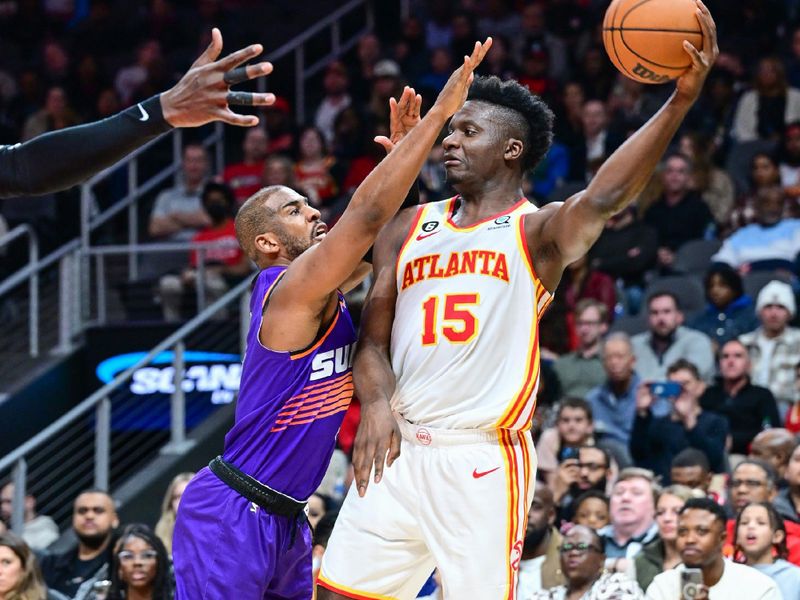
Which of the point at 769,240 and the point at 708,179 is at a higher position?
the point at 708,179

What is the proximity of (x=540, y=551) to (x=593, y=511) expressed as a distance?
17.2 inches

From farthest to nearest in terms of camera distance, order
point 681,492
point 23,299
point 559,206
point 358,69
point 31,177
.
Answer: point 358,69
point 23,299
point 681,492
point 559,206
point 31,177

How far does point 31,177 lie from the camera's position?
14.2ft

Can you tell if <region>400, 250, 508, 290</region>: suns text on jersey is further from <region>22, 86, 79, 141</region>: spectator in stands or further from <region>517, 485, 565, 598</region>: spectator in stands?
<region>22, 86, 79, 141</region>: spectator in stands

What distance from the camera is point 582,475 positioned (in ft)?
31.1

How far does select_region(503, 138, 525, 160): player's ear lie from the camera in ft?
17.7

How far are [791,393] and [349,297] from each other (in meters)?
3.57

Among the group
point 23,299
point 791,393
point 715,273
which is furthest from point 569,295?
point 23,299

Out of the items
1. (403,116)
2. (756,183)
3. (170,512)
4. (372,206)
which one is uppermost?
(403,116)

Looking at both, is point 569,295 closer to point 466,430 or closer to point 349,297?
point 349,297

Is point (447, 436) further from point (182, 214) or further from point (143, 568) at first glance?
point (182, 214)

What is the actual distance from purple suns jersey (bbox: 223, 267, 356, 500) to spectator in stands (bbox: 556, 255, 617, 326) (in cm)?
654

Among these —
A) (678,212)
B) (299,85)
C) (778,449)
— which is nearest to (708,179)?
(678,212)

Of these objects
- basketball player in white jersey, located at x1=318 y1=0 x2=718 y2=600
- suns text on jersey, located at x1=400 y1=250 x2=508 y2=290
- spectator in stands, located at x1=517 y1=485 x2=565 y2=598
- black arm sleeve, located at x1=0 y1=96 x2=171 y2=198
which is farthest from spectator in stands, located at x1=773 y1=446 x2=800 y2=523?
black arm sleeve, located at x1=0 y1=96 x2=171 y2=198
